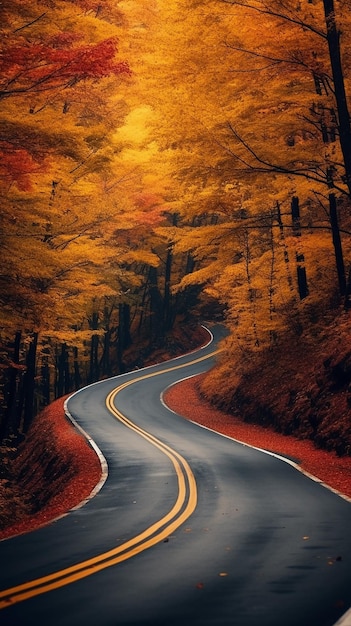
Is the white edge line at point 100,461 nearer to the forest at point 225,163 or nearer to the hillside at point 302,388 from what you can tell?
the forest at point 225,163

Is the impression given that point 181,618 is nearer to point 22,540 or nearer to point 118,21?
point 22,540

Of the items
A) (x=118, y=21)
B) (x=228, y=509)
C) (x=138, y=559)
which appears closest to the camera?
(x=138, y=559)

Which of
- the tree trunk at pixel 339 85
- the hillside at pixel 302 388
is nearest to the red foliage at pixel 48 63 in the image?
the tree trunk at pixel 339 85

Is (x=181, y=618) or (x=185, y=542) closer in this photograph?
(x=181, y=618)

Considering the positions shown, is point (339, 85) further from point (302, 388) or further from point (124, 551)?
point (124, 551)

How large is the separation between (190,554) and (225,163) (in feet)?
41.1

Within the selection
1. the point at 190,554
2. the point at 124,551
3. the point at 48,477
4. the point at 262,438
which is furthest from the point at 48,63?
the point at 262,438

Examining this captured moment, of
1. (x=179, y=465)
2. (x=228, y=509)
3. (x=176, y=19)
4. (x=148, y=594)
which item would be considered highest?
(x=176, y=19)

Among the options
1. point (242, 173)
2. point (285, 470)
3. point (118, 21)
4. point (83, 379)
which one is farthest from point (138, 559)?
point (83, 379)

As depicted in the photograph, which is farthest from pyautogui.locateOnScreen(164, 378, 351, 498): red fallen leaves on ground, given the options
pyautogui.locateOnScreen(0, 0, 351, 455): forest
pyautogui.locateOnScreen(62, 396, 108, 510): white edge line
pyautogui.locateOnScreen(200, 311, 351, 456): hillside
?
pyautogui.locateOnScreen(62, 396, 108, 510): white edge line

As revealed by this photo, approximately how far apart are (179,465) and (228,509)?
6.01 meters

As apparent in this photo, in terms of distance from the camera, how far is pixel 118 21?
100ft

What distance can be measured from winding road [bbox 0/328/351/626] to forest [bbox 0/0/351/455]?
5.44 metres

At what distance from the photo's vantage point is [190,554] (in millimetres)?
9320
